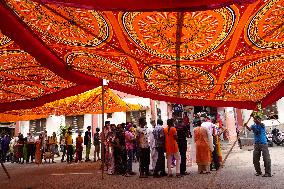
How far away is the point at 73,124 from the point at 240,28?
22.7 m

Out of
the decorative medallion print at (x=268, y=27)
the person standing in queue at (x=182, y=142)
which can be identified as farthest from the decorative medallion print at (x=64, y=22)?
the person standing in queue at (x=182, y=142)

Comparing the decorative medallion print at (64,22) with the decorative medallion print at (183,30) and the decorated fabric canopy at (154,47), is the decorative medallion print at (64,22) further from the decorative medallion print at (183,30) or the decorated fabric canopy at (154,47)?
the decorative medallion print at (183,30)

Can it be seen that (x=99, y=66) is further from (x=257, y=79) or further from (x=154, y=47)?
(x=257, y=79)

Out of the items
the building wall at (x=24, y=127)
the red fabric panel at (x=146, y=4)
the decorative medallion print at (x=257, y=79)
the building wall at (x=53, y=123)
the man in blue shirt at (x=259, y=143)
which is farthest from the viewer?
the building wall at (x=24, y=127)

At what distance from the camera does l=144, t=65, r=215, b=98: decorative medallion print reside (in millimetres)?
6703

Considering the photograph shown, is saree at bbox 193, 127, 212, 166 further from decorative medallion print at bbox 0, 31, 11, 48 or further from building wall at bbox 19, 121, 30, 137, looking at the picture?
building wall at bbox 19, 121, 30, 137

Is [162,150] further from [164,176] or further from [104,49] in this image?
[104,49]

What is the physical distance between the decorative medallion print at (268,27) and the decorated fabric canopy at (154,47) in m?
0.02

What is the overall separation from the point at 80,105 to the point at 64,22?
9506 mm

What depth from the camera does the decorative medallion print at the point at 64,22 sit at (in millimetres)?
4266

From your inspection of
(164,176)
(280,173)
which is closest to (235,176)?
(280,173)

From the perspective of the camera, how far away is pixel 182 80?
746 cm

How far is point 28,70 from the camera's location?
759cm

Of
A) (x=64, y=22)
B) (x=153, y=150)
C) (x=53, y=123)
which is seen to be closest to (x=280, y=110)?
(x=153, y=150)
